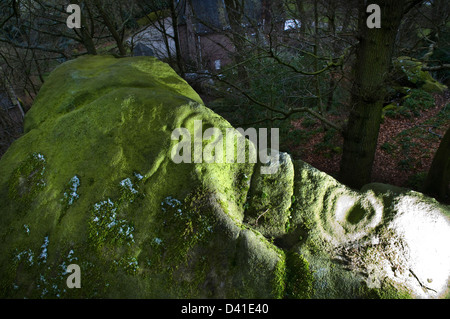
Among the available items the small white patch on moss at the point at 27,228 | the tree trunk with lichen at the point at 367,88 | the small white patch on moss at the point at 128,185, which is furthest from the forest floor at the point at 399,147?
the small white patch on moss at the point at 27,228

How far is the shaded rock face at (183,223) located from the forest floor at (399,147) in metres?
4.88

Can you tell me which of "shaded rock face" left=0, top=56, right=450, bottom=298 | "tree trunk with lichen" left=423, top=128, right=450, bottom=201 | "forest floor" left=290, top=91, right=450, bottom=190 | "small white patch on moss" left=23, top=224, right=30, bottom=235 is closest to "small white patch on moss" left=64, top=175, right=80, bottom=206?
"shaded rock face" left=0, top=56, right=450, bottom=298

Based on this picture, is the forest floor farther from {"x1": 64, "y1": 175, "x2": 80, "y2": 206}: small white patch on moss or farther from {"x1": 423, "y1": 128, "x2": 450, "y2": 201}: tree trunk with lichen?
{"x1": 64, "y1": 175, "x2": 80, "y2": 206}: small white patch on moss

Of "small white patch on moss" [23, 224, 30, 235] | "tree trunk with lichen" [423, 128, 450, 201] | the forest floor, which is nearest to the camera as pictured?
"small white patch on moss" [23, 224, 30, 235]

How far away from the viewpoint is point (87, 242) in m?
2.32

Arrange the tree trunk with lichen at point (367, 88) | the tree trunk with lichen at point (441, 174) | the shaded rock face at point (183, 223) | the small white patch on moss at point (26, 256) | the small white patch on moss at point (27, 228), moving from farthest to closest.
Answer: the tree trunk with lichen at point (441, 174)
the tree trunk with lichen at point (367, 88)
the small white patch on moss at point (27, 228)
the small white patch on moss at point (26, 256)
the shaded rock face at point (183, 223)

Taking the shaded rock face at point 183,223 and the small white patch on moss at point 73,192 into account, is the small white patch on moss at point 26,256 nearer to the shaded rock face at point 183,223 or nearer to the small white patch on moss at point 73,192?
the shaded rock face at point 183,223

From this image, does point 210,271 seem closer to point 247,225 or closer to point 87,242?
point 247,225

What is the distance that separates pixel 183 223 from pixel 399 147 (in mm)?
7674

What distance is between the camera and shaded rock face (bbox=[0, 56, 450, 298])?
84.7 inches

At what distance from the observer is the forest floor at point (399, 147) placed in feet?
23.0

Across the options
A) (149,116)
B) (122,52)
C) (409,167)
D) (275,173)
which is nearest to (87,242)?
(149,116)

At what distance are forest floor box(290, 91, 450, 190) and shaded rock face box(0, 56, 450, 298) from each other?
4878 millimetres
